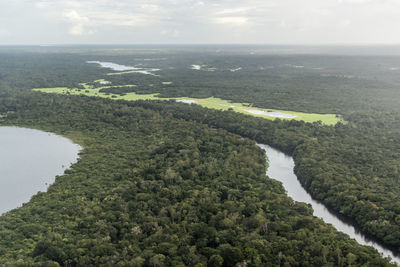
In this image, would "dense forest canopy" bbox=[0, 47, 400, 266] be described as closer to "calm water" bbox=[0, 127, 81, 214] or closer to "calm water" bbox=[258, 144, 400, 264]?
"calm water" bbox=[258, 144, 400, 264]

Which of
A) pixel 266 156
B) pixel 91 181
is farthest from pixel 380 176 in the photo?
pixel 91 181

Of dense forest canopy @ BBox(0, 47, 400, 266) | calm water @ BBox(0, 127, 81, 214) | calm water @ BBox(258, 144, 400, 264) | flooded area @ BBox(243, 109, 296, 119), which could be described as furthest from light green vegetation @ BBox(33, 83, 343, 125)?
calm water @ BBox(0, 127, 81, 214)

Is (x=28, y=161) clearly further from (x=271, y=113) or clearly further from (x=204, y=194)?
(x=271, y=113)

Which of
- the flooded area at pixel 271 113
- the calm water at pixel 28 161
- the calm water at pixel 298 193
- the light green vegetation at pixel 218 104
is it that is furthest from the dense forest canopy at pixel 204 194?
the flooded area at pixel 271 113

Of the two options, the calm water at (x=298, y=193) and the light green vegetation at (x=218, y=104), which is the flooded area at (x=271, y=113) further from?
the calm water at (x=298, y=193)

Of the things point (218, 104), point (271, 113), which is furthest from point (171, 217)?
point (218, 104)

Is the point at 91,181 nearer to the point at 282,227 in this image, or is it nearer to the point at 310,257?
the point at 282,227
